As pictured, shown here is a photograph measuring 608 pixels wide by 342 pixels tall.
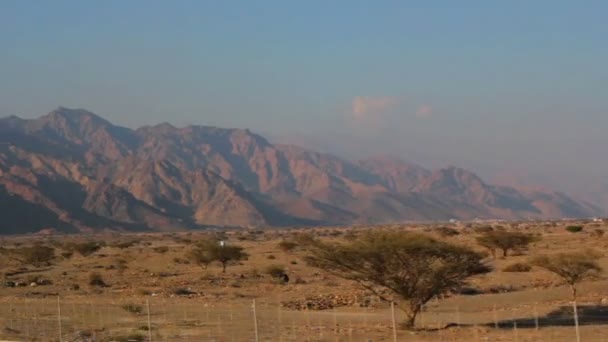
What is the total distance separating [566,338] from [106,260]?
184 feet

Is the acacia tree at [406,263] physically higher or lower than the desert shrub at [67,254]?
lower

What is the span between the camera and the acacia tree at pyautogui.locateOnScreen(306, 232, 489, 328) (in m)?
28.2

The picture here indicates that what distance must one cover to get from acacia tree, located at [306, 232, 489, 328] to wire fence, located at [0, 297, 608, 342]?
1176mm

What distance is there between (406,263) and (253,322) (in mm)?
6005

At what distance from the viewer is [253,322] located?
100 ft

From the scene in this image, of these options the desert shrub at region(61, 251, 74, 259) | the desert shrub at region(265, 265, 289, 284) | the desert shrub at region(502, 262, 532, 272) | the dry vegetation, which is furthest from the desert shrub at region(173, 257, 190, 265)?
the desert shrub at region(502, 262, 532, 272)

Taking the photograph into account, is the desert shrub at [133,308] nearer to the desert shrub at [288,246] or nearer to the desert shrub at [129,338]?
the desert shrub at [129,338]

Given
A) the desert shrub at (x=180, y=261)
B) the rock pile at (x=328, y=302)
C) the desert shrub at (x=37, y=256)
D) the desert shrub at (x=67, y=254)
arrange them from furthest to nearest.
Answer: the desert shrub at (x=67, y=254) → the desert shrub at (x=37, y=256) → the desert shrub at (x=180, y=261) → the rock pile at (x=328, y=302)

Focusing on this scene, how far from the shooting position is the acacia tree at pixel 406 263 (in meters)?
28.2

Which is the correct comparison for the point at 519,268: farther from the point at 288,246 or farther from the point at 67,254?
the point at 67,254

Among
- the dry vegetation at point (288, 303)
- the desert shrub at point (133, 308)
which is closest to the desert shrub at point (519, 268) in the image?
the dry vegetation at point (288, 303)

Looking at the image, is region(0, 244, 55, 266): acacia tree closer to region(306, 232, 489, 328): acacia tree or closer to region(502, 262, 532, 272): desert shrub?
region(502, 262, 532, 272): desert shrub

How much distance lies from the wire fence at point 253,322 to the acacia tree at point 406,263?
46.3 inches

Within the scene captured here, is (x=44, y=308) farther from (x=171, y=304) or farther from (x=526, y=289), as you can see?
(x=526, y=289)
